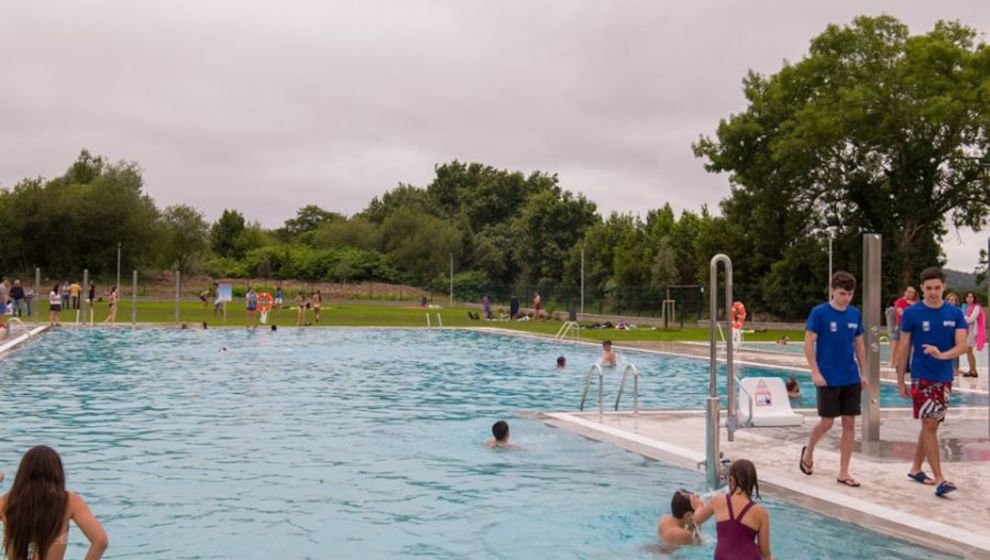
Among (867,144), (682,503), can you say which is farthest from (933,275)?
(867,144)

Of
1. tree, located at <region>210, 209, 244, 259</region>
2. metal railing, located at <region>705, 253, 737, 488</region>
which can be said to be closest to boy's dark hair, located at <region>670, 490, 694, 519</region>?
metal railing, located at <region>705, 253, 737, 488</region>

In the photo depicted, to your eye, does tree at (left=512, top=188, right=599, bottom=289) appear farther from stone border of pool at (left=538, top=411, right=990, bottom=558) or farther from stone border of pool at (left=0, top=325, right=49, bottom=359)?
stone border of pool at (left=538, top=411, right=990, bottom=558)

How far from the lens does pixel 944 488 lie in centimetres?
834

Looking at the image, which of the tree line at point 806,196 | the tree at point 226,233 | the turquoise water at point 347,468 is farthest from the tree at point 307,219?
the turquoise water at point 347,468

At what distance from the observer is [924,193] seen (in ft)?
170

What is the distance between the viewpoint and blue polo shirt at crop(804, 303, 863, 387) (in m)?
8.85

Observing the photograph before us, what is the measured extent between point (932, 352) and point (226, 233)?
381ft

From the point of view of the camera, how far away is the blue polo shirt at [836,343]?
8.85 metres

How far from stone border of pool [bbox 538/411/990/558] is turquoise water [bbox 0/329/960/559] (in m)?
0.12

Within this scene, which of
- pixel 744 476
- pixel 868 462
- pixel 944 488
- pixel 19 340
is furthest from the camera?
pixel 19 340

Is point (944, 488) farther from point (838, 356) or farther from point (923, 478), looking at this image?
point (838, 356)

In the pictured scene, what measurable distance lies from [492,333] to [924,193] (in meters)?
25.5

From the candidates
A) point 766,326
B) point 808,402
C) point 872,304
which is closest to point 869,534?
point 872,304

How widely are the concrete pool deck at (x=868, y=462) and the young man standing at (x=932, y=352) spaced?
47 cm
